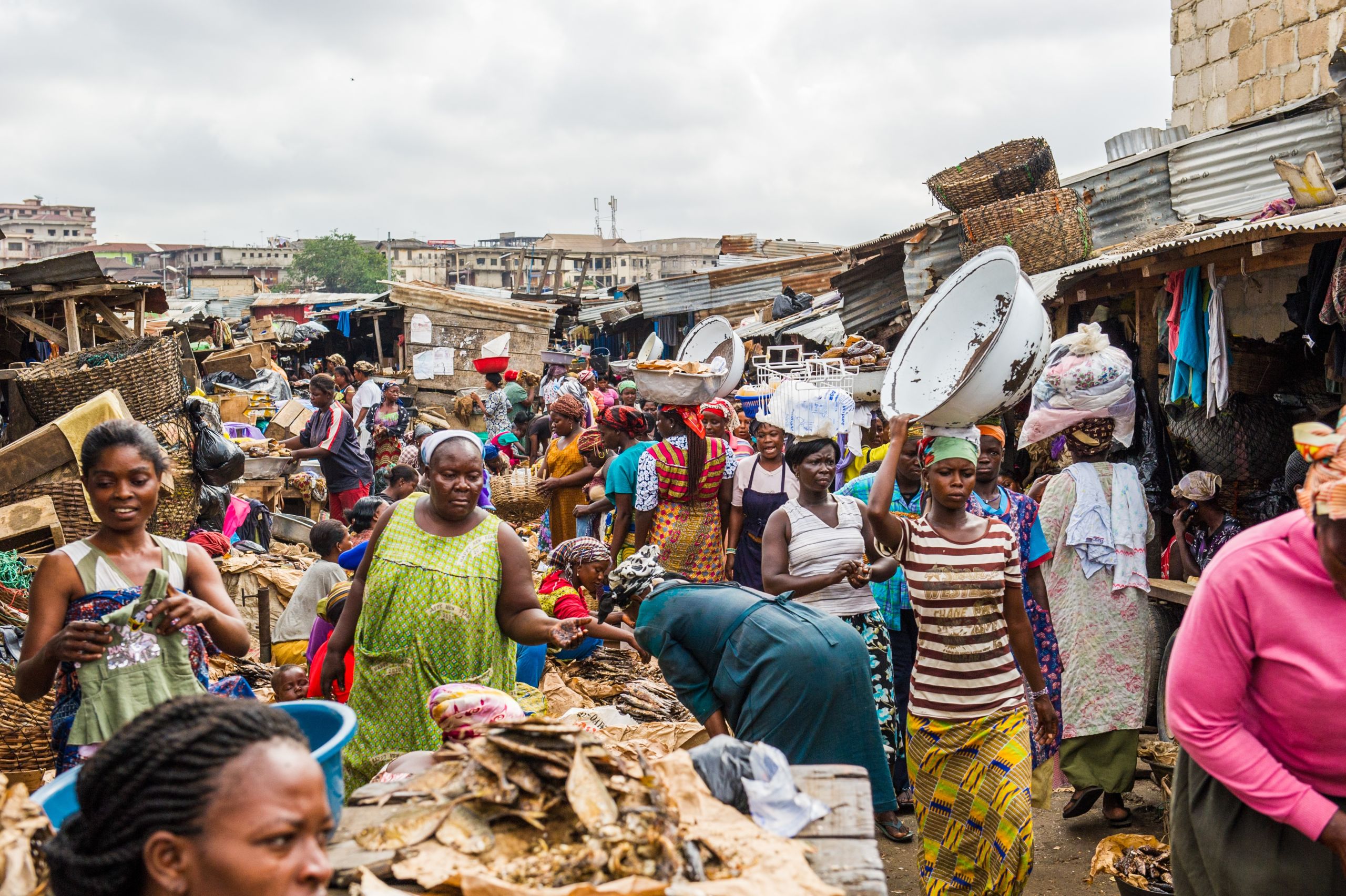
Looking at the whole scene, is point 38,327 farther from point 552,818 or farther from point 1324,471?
point 1324,471

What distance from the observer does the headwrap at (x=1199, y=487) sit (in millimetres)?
5578

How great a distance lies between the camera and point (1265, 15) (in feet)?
33.6

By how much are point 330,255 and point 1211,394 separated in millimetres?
81174

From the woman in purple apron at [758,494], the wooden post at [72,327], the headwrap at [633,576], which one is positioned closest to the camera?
the headwrap at [633,576]

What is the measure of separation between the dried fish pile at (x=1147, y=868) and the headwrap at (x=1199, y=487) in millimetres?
2157

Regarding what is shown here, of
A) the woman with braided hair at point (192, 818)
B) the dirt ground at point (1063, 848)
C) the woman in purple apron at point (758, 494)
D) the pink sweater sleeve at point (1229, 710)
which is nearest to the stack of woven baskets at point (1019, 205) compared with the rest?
the woman in purple apron at point (758, 494)

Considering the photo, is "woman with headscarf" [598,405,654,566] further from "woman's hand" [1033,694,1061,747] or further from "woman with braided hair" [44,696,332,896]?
"woman with braided hair" [44,696,332,896]

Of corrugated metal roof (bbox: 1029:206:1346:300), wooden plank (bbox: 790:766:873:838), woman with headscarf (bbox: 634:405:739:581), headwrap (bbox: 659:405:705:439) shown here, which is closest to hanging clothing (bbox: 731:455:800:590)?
woman with headscarf (bbox: 634:405:739:581)

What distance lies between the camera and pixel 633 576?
12.2 ft

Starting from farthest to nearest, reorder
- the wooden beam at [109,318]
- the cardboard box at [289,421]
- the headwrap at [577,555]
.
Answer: the cardboard box at [289,421], the wooden beam at [109,318], the headwrap at [577,555]

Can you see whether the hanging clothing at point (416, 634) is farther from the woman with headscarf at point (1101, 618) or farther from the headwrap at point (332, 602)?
the woman with headscarf at point (1101, 618)

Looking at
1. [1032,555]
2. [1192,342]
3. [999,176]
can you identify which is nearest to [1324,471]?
[1032,555]

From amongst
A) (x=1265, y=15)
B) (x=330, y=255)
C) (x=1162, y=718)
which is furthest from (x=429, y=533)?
(x=330, y=255)

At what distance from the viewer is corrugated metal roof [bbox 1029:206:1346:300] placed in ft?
15.5
